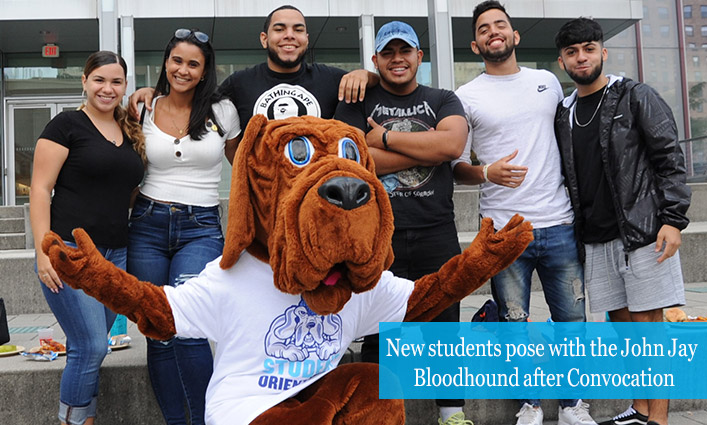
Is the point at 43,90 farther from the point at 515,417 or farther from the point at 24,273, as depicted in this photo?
the point at 515,417

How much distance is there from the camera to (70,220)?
2.73 m

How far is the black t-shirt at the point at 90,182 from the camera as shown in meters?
2.74

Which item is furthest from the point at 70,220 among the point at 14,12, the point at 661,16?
the point at 661,16

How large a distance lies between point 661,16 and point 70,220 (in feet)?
52.0

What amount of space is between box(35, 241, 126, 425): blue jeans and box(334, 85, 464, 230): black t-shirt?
148 cm

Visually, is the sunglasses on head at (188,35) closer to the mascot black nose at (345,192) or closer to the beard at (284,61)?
the beard at (284,61)

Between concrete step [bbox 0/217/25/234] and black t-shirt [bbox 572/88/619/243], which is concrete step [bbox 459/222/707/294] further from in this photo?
concrete step [bbox 0/217/25/234]

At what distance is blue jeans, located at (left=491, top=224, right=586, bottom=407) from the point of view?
3.20 m

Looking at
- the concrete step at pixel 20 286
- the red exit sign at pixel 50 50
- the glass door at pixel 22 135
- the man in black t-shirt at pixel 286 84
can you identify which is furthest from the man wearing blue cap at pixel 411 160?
the glass door at pixel 22 135

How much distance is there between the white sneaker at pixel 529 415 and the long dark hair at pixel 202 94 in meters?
2.14

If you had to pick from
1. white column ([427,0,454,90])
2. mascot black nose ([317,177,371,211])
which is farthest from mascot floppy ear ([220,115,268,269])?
white column ([427,0,454,90])
